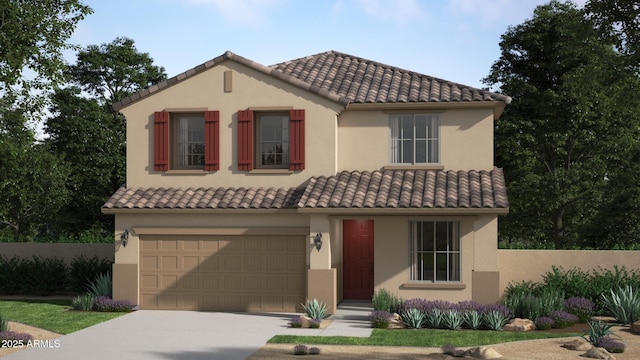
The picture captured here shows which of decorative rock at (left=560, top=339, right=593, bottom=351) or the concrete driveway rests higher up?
decorative rock at (left=560, top=339, right=593, bottom=351)

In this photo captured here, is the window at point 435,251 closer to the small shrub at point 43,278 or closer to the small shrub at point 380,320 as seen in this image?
the small shrub at point 380,320

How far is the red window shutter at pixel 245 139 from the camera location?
22.3 meters

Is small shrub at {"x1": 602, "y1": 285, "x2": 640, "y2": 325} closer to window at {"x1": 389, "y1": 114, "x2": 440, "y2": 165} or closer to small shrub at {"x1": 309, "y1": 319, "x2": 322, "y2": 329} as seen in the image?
window at {"x1": 389, "y1": 114, "x2": 440, "y2": 165}

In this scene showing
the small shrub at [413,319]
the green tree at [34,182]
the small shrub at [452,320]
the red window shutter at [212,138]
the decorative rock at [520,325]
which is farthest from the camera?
the green tree at [34,182]

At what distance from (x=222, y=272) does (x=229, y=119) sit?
444 centimetres

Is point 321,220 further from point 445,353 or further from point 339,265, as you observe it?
point 445,353

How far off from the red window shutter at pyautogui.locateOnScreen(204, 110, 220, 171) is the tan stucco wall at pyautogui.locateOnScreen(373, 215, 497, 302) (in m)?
5.05

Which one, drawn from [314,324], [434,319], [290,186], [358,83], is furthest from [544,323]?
[358,83]

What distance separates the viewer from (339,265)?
23078 mm

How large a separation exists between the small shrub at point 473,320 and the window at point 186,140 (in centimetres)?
856

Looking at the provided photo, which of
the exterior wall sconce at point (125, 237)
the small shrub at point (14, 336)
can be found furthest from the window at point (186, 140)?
the small shrub at point (14, 336)

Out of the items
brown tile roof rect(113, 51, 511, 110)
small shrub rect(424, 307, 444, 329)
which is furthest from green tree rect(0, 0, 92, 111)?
small shrub rect(424, 307, 444, 329)

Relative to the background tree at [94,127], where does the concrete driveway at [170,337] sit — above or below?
below

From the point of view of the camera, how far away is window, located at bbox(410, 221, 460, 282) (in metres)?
21.3
